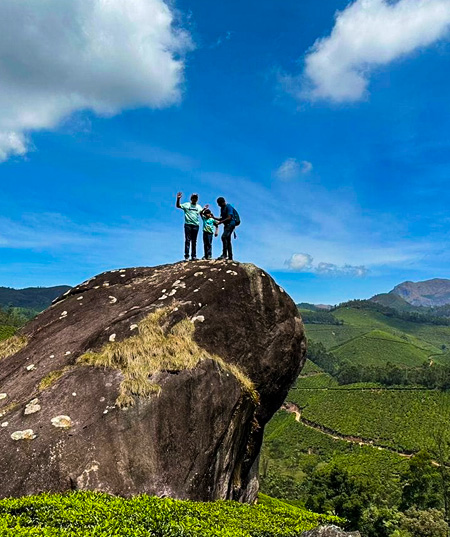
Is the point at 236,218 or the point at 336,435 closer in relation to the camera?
the point at 236,218

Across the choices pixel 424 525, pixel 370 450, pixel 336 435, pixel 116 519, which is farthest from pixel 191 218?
pixel 336 435

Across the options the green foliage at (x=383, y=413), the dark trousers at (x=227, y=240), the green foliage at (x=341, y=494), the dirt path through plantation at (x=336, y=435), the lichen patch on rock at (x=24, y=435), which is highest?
the dark trousers at (x=227, y=240)

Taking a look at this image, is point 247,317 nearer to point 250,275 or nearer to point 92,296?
point 250,275

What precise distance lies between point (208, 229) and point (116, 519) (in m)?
14.6

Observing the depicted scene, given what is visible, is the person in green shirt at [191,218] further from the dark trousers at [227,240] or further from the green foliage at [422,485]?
the green foliage at [422,485]

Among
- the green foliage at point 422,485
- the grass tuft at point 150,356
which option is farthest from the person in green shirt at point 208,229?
the green foliage at point 422,485

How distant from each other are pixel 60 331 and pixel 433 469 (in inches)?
2813

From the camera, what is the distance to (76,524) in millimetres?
6688

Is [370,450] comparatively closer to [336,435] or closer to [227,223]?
[336,435]

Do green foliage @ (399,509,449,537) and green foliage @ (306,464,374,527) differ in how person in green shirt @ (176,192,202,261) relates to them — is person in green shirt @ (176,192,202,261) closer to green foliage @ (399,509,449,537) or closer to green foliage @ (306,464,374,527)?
green foliage @ (399,509,449,537)

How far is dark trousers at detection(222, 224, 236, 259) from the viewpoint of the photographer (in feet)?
64.9

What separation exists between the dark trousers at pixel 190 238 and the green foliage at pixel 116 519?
1341cm

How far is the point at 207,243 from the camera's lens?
2048cm

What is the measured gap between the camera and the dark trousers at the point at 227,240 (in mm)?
19781
